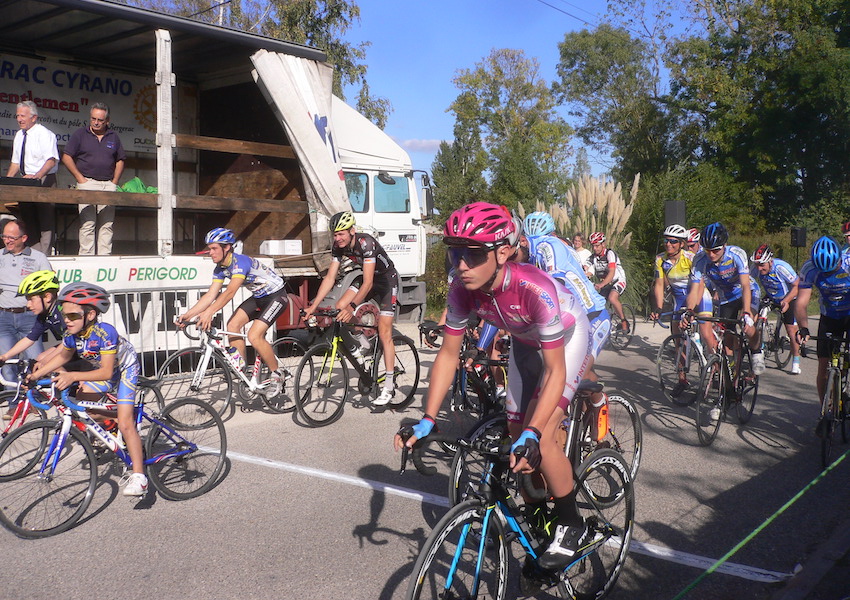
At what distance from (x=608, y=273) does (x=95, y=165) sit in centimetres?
832

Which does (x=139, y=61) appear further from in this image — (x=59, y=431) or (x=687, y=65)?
(x=687, y=65)

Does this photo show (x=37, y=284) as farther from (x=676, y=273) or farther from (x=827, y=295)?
(x=676, y=273)

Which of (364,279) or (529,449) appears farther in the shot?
(364,279)

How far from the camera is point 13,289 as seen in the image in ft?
24.1

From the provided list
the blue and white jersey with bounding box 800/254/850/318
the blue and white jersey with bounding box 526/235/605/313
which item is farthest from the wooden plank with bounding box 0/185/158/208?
the blue and white jersey with bounding box 800/254/850/318

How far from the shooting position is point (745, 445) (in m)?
7.19

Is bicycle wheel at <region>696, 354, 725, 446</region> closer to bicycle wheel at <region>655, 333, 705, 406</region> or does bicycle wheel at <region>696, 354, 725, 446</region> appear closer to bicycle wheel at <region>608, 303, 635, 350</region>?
bicycle wheel at <region>655, 333, 705, 406</region>

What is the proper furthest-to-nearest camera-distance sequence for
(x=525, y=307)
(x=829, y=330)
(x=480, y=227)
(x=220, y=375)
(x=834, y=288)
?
(x=220, y=375) < (x=829, y=330) < (x=834, y=288) < (x=525, y=307) < (x=480, y=227)

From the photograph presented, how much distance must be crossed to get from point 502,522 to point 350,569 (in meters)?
1.36

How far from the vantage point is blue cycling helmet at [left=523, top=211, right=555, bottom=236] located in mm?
6215

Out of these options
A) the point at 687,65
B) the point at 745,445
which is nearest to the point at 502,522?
the point at 745,445

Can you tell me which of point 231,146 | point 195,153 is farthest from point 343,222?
point 195,153

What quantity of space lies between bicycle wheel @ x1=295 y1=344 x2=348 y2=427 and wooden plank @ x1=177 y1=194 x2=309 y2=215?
3588mm

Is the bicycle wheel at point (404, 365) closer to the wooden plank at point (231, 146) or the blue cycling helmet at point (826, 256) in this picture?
the blue cycling helmet at point (826, 256)
